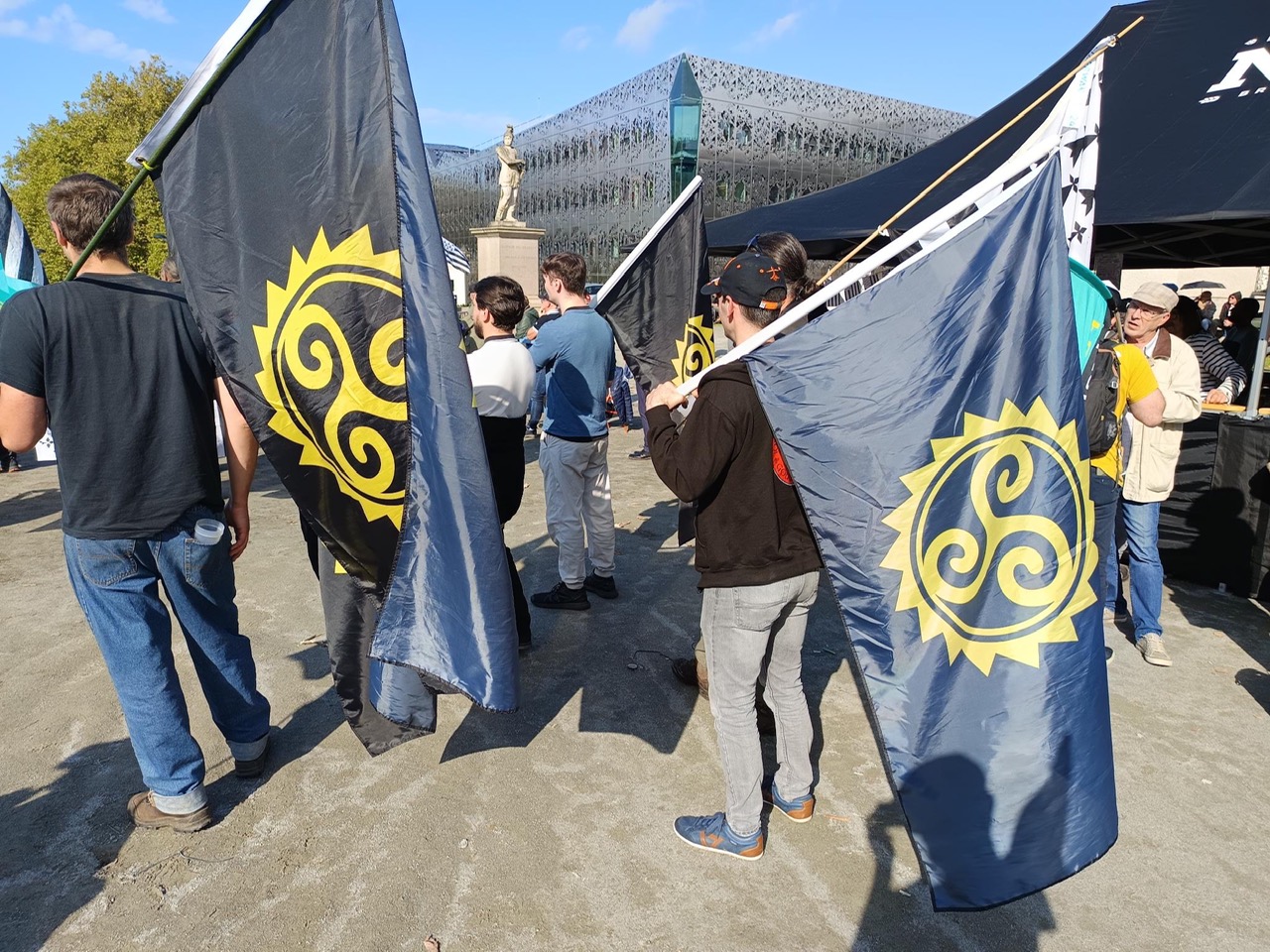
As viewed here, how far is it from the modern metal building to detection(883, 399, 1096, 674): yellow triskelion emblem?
24123mm

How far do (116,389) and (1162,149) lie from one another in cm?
693

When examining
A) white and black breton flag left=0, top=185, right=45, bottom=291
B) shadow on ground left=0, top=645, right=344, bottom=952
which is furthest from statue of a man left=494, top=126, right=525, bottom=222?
shadow on ground left=0, top=645, right=344, bottom=952

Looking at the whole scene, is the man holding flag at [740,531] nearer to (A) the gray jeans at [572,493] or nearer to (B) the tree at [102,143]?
(A) the gray jeans at [572,493]

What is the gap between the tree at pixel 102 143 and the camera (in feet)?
72.5

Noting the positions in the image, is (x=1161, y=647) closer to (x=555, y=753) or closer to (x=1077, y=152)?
(x=1077, y=152)

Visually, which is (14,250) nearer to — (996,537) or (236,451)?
(236,451)

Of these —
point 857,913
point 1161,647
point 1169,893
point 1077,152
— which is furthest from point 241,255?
point 1161,647

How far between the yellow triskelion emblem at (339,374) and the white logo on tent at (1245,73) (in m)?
6.65

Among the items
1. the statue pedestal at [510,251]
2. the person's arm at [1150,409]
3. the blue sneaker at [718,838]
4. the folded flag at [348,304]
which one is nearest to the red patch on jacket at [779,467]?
the folded flag at [348,304]

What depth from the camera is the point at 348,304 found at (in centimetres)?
229

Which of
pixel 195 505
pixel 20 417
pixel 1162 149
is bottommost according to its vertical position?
Answer: pixel 195 505

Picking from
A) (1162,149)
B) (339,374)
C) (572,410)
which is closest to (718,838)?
(339,374)

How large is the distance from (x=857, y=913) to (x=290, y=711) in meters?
2.50

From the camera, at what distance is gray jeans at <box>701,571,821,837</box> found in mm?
2564
